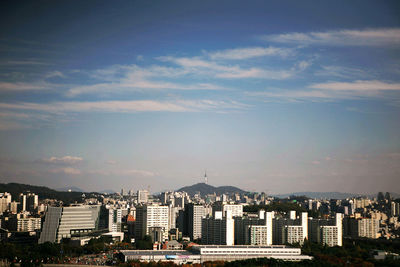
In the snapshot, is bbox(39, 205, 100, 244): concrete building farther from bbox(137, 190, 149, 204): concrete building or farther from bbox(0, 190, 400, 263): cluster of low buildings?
bbox(137, 190, 149, 204): concrete building

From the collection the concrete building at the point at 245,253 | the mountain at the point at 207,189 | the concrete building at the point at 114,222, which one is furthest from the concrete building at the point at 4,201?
the mountain at the point at 207,189

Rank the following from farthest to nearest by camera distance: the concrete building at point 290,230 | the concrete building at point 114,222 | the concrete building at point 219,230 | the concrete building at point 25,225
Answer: the concrete building at point 25,225
the concrete building at point 114,222
the concrete building at point 219,230
the concrete building at point 290,230

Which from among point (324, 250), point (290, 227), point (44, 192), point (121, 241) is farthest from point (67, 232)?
point (44, 192)

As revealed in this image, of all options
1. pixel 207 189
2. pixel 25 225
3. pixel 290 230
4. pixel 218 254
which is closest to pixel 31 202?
pixel 25 225

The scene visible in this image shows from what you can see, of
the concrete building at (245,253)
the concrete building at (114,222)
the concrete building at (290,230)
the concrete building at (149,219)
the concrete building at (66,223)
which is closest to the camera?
the concrete building at (245,253)

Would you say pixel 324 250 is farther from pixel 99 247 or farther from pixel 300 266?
pixel 99 247

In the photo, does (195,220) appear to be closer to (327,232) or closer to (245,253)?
(327,232)

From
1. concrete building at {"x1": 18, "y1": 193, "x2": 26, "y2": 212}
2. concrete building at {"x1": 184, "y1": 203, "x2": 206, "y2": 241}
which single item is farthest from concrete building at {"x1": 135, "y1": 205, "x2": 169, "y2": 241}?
concrete building at {"x1": 18, "y1": 193, "x2": 26, "y2": 212}

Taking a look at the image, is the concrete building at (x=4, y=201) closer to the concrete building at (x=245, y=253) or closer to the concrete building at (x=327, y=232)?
the concrete building at (x=245, y=253)
